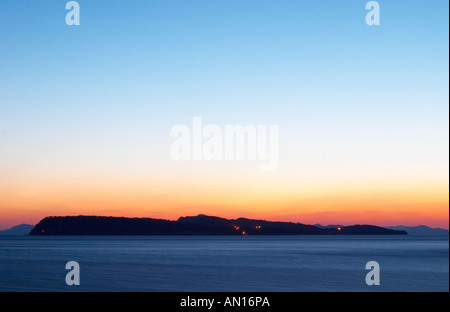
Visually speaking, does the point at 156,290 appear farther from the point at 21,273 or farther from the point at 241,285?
the point at 21,273
